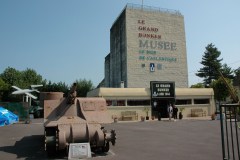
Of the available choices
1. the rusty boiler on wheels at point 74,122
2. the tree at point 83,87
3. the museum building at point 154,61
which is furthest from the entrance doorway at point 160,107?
the tree at point 83,87

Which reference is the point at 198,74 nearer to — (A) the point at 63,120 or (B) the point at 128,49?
(B) the point at 128,49

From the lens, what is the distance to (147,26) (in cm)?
4203

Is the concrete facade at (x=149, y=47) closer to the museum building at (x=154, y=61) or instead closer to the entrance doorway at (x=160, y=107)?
the museum building at (x=154, y=61)

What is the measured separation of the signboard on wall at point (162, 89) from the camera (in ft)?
108

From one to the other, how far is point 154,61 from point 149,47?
7.78ft

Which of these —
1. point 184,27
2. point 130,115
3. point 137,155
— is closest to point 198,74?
point 184,27

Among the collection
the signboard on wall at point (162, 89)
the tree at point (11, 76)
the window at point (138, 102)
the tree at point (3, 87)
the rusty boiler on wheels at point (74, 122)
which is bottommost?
the rusty boiler on wheels at point (74, 122)

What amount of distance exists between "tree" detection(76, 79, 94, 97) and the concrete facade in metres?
20.8

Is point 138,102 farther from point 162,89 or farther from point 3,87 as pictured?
point 3,87

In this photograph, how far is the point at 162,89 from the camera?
33.2 meters

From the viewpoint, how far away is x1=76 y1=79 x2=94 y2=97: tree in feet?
212

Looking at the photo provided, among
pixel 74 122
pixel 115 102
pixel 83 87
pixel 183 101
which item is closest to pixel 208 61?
pixel 83 87

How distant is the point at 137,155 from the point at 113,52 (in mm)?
39603

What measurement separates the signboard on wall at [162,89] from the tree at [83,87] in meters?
33.5
